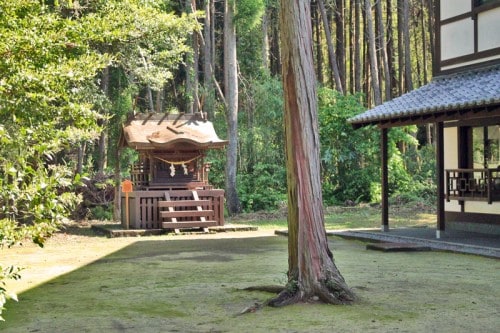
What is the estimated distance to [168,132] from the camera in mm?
20594

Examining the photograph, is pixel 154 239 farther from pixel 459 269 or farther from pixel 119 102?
pixel 459 269

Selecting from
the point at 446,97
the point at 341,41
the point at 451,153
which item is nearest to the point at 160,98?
the point at 341,41

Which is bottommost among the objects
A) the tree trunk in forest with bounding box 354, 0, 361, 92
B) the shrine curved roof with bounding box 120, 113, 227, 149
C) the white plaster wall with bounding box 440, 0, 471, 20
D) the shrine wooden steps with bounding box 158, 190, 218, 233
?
the shrine wooden steps with bounding box 158, 190, 218, 233

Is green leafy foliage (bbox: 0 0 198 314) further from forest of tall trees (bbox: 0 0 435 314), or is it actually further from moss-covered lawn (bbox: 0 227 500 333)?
moss-covered lawn (bbox: 0 227 500 333)

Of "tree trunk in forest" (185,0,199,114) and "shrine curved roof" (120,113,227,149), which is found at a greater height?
"tree trunk in forest" (185,0,199,114)

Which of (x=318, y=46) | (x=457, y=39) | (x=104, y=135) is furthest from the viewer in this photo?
(x=318, y=46)

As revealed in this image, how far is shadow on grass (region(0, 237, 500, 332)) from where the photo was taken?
736 centimetres

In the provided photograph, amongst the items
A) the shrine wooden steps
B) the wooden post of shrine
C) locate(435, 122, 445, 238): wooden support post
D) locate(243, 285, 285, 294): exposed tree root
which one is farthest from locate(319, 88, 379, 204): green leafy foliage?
locate(243, 285, 285, 294): exposed tree root

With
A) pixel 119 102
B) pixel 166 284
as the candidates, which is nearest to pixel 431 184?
pixel 119 102

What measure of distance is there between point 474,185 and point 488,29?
11.6 ft

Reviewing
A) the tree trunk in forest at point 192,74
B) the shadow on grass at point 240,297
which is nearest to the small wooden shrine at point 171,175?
the shadow on grass at point 240,297

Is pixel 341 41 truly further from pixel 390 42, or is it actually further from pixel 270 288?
pixel 270 288

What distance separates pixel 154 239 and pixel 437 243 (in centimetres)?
700

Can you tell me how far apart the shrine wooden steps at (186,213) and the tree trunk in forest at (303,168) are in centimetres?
1132
